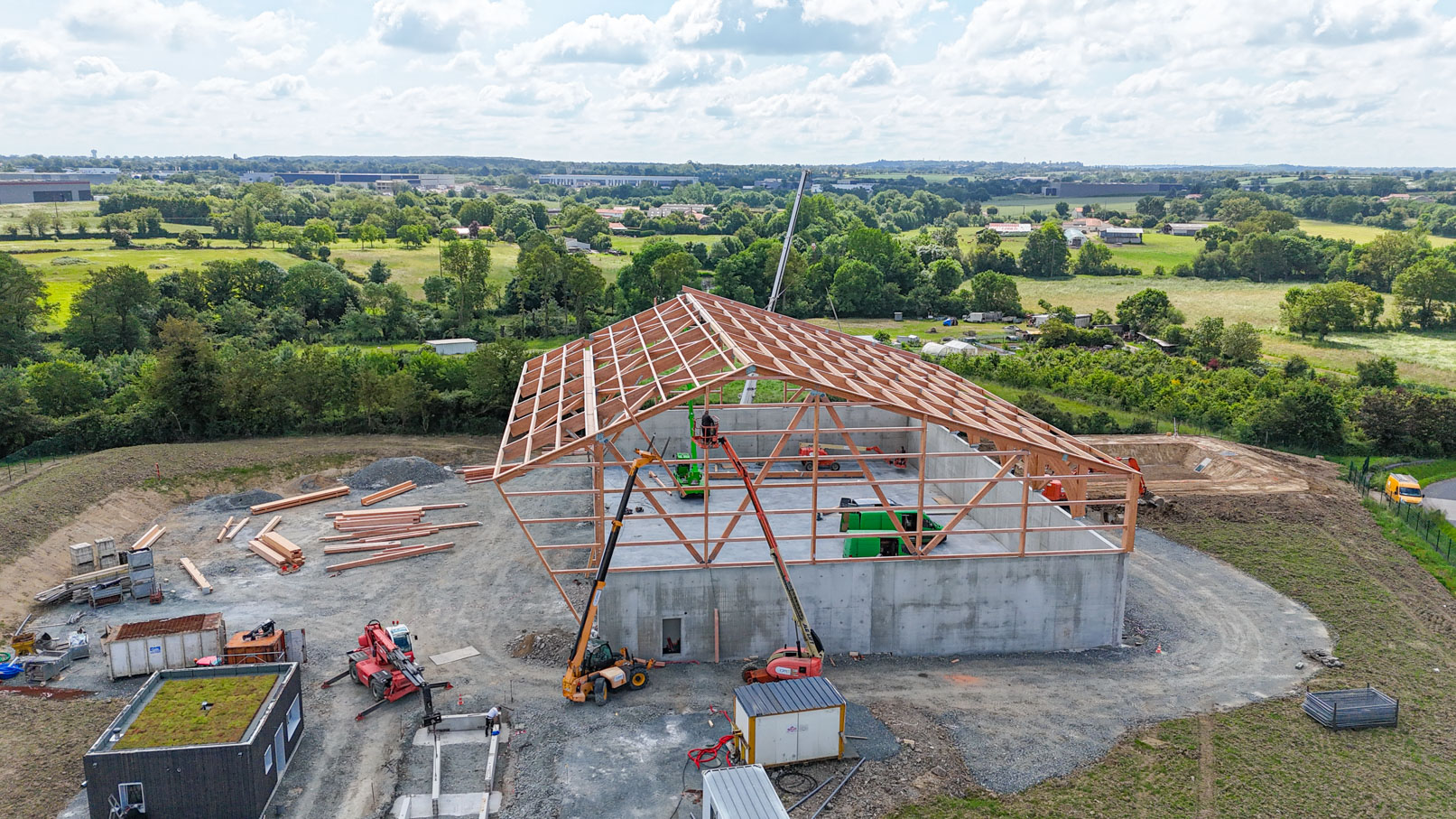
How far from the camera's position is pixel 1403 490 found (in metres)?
36.9

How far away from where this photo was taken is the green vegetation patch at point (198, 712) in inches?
707

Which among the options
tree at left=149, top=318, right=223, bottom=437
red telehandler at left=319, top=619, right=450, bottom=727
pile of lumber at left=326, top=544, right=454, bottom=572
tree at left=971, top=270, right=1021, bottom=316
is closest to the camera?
red telehandler at left=319, top=619, right=450, bottom=727

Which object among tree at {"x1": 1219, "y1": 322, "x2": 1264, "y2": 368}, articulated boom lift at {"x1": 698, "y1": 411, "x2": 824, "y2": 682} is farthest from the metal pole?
tree at {"x1": 1219, "y1": 322, "x2": 1264, "y2": 368}

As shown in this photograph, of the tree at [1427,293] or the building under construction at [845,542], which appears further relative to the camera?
the tree at [1427,293]

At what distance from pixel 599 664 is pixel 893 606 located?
308 inches

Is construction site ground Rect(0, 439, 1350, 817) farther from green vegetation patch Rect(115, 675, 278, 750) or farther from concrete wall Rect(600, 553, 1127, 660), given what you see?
Answer: green vegetation patch Rect(115, 675, 278, 750)

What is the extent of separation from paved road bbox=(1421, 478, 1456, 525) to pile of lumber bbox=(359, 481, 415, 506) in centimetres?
4047

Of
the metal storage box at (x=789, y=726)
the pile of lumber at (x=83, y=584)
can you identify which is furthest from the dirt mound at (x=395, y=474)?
the metal storage box at (x=789, y=726)

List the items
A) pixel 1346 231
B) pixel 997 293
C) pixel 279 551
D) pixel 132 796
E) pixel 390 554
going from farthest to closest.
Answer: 1. pixel 1346 231
2. pixel 997 293
3. pixel 390 554
4. pixel 279 551
5. pixel 132 796

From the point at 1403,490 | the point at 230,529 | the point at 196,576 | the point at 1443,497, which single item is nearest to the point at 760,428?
the point at 230,529

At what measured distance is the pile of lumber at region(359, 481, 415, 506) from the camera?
36.1 m

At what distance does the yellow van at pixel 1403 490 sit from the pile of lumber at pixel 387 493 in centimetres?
3920

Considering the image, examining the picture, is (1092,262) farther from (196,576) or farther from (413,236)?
(196,576)

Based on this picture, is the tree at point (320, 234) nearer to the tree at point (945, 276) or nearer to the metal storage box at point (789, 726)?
the tree at point (945, 276)
